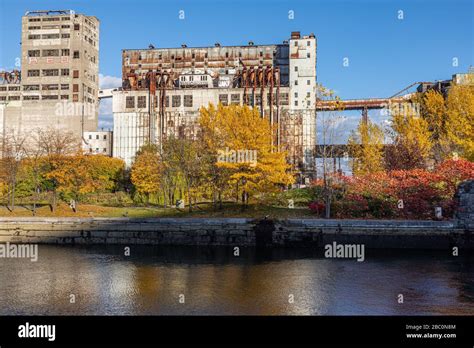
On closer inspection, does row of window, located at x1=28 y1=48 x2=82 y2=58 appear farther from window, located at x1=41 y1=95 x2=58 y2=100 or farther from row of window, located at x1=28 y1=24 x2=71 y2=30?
window, located at x1=41 y1=95 x2=58 y2=100

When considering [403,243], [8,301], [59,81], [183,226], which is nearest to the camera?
[8,301]

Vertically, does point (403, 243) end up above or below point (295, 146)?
below

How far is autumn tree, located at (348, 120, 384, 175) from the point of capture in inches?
2384

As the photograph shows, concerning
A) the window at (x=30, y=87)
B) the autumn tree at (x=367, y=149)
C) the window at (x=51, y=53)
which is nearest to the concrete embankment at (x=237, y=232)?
the autumn tree at (x=367, y=149)

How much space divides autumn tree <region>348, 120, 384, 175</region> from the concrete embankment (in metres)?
21.6

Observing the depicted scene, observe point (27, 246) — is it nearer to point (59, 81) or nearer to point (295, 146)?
point (295, 146)

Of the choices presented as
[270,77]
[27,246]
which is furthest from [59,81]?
[27,246]

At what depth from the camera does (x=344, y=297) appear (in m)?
22.9

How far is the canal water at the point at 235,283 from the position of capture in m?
21.1

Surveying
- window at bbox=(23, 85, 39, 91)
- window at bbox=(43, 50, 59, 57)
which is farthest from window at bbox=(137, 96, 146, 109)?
A: window at bbox=(23, 85, 39, 91)

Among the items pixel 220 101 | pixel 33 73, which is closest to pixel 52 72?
pixel 33 73

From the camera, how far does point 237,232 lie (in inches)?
1586

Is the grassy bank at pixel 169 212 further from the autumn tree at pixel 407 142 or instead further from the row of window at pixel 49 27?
the row of window at pixel 49 27
